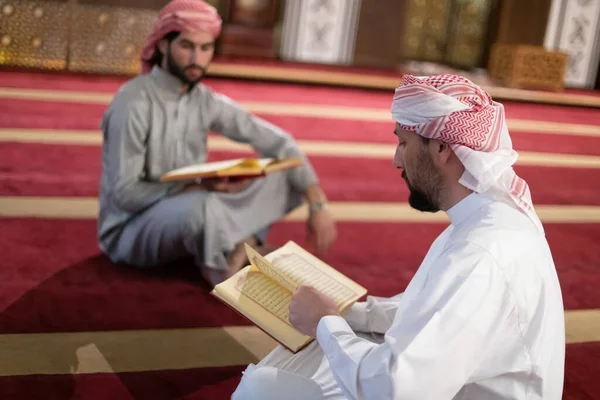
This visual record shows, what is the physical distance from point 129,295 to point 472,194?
151 cm

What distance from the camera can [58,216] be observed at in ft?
10.8

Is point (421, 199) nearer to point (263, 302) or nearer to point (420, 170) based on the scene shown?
point (420, 170)

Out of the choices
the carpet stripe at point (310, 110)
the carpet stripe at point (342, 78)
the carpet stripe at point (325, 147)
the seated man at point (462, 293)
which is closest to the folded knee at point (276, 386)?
the seated man at point (462, 293)

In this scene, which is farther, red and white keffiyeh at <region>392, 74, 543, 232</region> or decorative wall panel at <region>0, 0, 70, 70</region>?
decorative wall panel at <region>0, 0, 70, 70</region>

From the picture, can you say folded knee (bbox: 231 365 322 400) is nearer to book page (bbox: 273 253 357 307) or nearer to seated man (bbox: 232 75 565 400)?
seated man (bbox: 232 75 565 400)

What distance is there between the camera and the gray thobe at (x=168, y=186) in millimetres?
2625


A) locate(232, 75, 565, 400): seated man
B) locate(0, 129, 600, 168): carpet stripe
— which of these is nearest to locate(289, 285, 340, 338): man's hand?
locate(232, 75, 565, 400): seated man

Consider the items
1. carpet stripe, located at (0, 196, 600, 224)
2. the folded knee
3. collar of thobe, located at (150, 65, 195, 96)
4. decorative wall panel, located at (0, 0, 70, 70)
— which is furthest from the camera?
decorative wall panel, located at (0, 0, 70, 70)

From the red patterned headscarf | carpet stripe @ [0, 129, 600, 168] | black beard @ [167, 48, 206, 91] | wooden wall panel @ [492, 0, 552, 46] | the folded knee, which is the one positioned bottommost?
carpet stripe @ [0, 129, 600, 168]

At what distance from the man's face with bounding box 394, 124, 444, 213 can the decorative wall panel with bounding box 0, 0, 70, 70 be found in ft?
18.5

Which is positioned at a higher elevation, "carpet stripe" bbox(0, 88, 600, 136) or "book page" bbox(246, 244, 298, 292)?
"book page" bbox(246, 244, 298, 292)

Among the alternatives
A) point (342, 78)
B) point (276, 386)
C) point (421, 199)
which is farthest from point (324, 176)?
point (342, 78)

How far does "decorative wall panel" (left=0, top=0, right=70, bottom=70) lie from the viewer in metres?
6.35

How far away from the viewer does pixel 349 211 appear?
3.90 m
